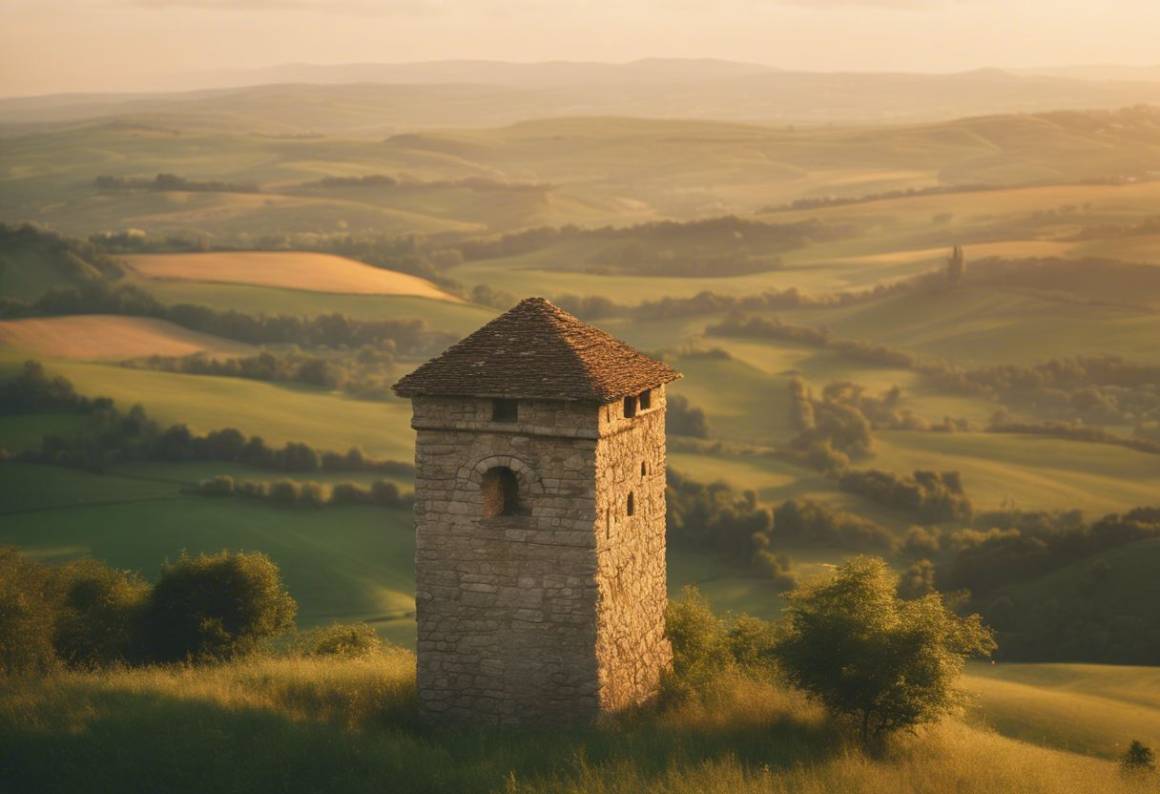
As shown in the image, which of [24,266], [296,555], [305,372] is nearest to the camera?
[296,555]

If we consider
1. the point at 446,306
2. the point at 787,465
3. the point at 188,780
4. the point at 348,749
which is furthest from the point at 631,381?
the point at 446,306

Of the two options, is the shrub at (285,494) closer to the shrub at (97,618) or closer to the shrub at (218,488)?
the shrub at (218,488)

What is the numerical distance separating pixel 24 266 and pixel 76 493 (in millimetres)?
46871

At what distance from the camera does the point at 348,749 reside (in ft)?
66.0

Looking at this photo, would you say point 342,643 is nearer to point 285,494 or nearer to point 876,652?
point 876,652

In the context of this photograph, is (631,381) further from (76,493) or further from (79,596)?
(76,493)

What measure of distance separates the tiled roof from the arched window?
1.26 meters

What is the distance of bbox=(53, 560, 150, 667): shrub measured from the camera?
26828 millimetres

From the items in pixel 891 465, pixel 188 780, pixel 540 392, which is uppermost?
pixel 540 392

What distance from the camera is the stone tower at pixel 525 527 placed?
67.7 feet

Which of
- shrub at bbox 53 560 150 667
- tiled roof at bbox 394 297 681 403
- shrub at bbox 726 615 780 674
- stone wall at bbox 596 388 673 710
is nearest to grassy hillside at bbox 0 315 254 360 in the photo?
→ shrub at bbox 53 560 150 667

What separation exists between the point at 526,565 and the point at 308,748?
3.82m

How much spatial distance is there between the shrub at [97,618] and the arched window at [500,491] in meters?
9.17

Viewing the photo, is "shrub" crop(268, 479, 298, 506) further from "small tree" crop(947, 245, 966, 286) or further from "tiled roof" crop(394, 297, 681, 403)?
"small tree" crop(947, 245, 966, 286)
